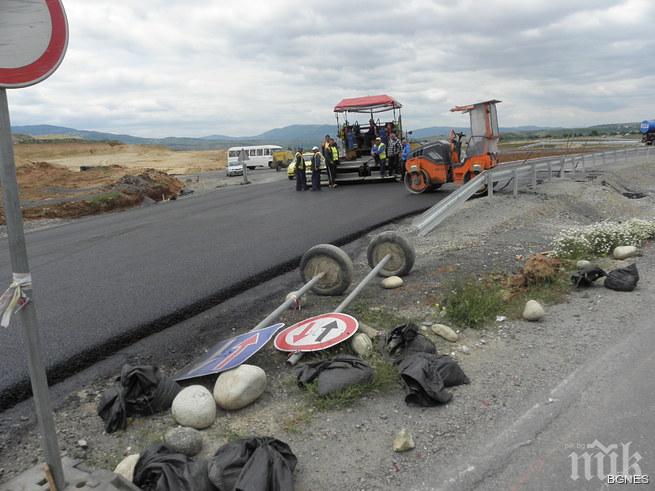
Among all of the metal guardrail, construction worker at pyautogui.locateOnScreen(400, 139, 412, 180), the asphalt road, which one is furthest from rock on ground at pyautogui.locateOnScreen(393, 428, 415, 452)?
construction worker at pyautogui.locateOnScreen(400, 139, 412, 180)

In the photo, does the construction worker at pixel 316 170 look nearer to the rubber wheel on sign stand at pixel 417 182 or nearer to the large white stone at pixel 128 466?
the rubber wheel on sign stand at pixel 417 182

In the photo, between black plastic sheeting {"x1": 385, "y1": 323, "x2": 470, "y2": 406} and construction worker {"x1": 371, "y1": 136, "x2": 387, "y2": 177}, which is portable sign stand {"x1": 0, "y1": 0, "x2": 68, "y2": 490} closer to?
black plastic sheeting {"x1": 385, "y1": 323, "x2": 470, "y2": 406}

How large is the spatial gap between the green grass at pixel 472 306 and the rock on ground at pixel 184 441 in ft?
9.53

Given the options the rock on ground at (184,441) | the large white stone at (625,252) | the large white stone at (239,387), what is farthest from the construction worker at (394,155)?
the rock on ground at (184,441)

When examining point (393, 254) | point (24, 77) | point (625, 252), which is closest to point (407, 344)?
point (393, 254)

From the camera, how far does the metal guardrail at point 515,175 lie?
980 cm

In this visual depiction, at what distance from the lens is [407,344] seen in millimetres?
4637

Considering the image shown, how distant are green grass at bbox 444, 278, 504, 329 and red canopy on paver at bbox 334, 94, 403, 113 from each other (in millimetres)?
14674

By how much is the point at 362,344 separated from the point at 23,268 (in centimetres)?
290

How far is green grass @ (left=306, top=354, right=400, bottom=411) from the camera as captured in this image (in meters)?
3.95

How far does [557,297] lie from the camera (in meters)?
6.15

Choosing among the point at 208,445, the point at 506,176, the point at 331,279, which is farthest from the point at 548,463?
the point at 506,176

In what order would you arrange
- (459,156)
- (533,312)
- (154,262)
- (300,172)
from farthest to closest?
(300,172)
(459,156)
(154,262)
(533,312)

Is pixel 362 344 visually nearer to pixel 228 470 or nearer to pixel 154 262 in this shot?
pixel 228 470
